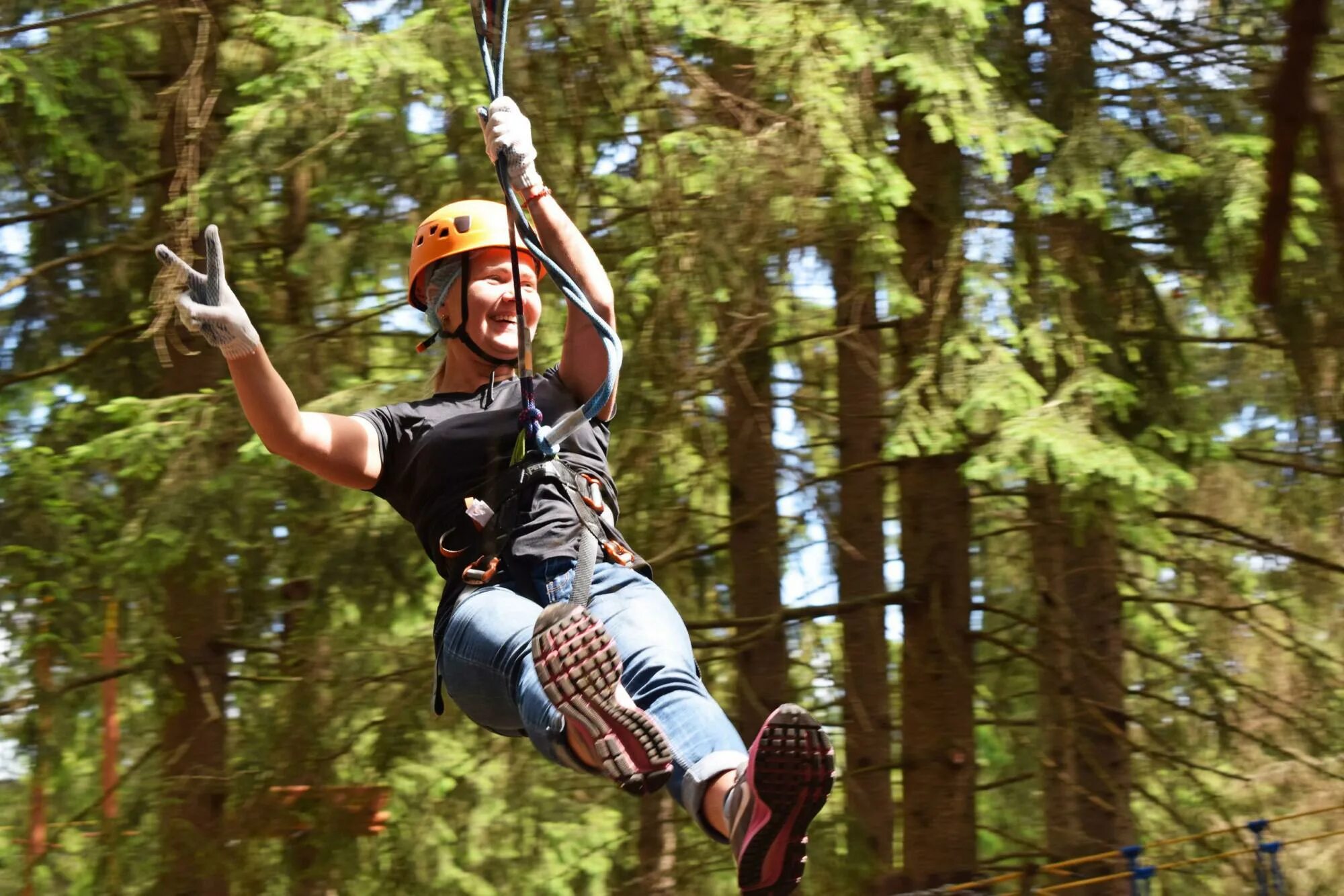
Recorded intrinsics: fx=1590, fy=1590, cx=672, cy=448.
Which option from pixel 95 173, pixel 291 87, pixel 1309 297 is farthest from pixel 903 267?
pixel 95 173

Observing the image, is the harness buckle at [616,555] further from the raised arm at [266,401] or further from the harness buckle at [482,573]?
the raised arm at [266,401]

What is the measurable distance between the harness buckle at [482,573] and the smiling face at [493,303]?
548 mm

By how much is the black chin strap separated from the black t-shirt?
0.10 m

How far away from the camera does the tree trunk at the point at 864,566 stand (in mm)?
6828

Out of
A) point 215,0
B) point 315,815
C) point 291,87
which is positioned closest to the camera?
point 291,87

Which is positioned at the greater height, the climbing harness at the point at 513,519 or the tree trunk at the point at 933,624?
the tree trunk at the point at 933,624

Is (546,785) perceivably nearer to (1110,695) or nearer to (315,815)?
(315,815)

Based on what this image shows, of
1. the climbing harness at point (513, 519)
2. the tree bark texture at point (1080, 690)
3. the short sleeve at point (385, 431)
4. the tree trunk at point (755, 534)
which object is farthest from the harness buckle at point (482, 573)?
the tree bark texture at point (1080, 690)

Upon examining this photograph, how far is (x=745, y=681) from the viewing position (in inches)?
264

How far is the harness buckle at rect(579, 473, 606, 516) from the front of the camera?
327 centimetres

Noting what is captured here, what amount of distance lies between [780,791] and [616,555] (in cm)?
76

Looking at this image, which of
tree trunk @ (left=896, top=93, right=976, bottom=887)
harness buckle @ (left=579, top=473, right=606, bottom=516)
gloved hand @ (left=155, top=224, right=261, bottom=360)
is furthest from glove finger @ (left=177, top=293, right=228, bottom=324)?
tree trunk @ (left=896, top=93, right=976, bottom=887)

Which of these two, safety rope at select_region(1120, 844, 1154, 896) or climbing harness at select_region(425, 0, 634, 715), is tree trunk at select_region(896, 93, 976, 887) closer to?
safety rope at select_region(1120, 844, 1154, 896)

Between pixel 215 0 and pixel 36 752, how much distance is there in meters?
3.51
